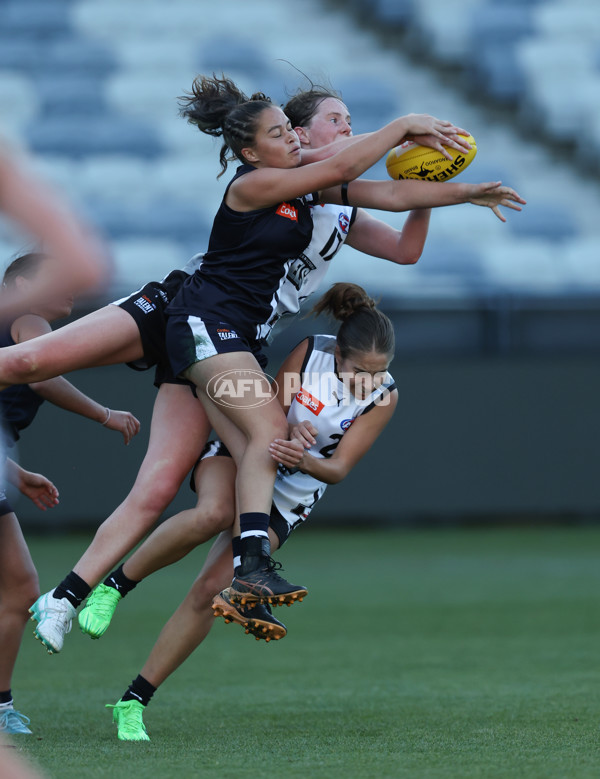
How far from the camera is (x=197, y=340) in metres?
4.17

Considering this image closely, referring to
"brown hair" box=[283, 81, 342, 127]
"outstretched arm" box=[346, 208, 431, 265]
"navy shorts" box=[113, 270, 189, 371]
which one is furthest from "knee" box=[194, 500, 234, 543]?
"brown hair" box=[283, 81, 342, 127]

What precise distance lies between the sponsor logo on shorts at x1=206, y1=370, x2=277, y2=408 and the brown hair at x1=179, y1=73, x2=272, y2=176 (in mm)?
748

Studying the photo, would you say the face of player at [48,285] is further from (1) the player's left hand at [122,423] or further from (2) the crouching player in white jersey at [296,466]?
(1) the player's left hand at [122,423]

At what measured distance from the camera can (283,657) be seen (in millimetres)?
6250

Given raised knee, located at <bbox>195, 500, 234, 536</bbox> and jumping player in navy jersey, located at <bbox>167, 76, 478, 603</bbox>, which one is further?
raised knee, located at <bbox>195, 500, 234, 536</bbox>

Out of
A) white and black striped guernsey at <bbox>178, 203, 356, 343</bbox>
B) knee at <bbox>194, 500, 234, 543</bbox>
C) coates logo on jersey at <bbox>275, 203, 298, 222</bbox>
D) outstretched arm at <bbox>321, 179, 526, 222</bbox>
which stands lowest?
knee at <bbox>194, 500, 234, 543</bbox>

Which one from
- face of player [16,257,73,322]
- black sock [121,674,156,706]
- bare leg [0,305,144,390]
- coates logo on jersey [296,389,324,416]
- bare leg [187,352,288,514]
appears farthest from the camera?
coates logo on jersey [296,389,324,416]

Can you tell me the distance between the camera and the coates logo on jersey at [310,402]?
441cm

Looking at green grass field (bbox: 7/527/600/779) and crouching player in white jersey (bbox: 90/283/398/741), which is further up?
crouching player in white jersey (bbox: 90/283/398/741)

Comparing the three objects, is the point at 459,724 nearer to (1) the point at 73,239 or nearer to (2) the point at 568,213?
(1) the point at 73,239

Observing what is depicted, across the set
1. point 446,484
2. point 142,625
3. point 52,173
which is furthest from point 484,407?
point 52,173

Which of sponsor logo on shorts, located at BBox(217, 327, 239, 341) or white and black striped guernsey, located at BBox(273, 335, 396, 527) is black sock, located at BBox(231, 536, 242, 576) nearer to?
white and black striped guernsey, located at BBox(273, 335, 396, 527)

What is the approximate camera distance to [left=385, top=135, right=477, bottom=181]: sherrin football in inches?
165

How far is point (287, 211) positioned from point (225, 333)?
0.51m
